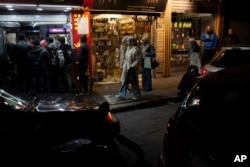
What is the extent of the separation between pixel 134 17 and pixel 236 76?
431 inches

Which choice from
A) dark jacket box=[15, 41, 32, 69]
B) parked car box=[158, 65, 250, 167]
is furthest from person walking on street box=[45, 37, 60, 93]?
parked car box=[158, 65, 250, 167]

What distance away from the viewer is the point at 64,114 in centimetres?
486

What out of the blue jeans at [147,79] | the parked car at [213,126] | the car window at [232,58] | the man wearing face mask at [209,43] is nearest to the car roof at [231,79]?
the parked car at [213,126]

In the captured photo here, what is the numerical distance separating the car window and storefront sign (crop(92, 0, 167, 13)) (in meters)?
5.56

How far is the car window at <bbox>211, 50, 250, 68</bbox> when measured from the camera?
7785mm

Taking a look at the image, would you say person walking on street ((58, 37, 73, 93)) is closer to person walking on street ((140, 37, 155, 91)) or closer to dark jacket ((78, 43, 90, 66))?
dark jacket ((78, 43, 90, 66))

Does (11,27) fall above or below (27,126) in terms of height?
above

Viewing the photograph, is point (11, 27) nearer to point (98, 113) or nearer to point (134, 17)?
point (134, 17)

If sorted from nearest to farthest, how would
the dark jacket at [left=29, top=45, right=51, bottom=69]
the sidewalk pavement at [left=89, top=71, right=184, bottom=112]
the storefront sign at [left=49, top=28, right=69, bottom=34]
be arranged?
the sidewalk pavement at [left=89, top=71, right=184, bottom=112], the dark jacket at [left=29, top=45, right=51, bottom=69], the storefront sign at [left=49, top=28, right=69, bottom=34]

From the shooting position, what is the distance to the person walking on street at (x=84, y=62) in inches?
427

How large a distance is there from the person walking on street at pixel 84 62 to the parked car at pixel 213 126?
763 cm

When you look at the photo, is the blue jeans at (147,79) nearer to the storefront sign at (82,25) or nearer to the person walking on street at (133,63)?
the person walking on street at (133,63)

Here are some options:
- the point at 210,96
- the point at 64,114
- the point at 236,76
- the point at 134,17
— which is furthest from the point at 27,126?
the point at 134,17

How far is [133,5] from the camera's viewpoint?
13148 mm
